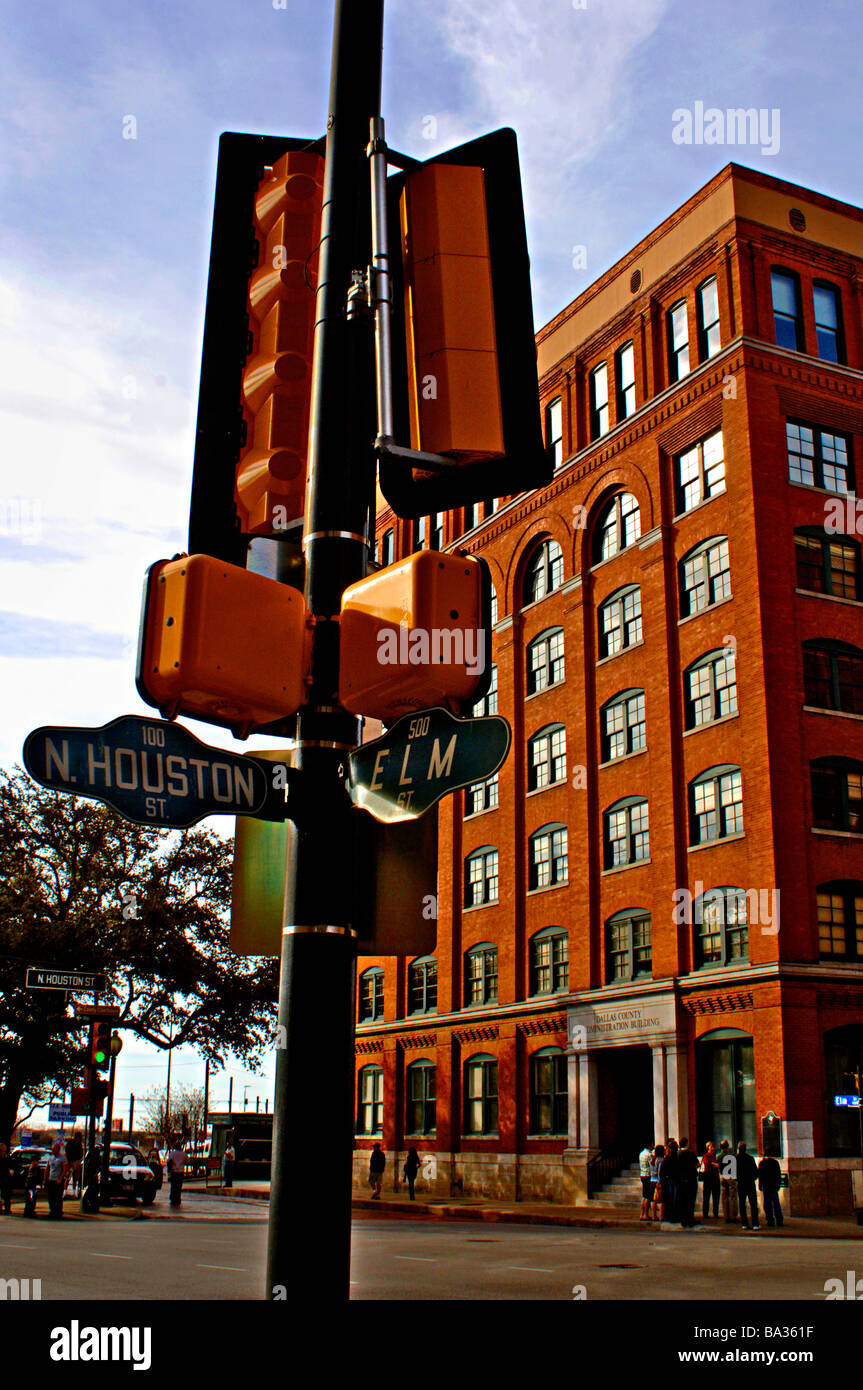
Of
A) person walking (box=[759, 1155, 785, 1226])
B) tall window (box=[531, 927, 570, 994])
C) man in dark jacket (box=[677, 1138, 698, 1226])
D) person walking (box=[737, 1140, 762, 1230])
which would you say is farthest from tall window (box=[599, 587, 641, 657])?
man in dark jacket (box=[677, 1138, 698, 1226])

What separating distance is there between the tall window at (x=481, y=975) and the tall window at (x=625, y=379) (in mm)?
17937

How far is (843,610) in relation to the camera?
111 feet

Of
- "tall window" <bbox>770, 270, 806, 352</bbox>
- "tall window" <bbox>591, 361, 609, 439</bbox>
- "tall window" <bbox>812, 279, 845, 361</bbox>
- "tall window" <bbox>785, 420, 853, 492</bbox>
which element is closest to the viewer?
"tall window" <bbox>785, 420, 853, 492</bbox>

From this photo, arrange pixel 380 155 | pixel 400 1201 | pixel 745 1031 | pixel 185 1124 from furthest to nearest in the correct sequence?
pixel 185 1124, pixel 400 1201, pixel 745 1031, pixel 380 155

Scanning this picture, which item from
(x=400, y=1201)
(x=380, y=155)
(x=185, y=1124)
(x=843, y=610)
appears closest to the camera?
(x=380, y=155)

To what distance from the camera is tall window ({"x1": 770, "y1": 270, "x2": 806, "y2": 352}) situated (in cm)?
3575

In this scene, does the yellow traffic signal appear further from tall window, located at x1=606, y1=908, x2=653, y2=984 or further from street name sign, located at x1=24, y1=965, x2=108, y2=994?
tall window, located at x1=606, y1=908, x2=653, y2=984

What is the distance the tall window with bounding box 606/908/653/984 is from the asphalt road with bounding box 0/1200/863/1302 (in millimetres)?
10060

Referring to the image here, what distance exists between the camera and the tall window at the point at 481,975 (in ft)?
141

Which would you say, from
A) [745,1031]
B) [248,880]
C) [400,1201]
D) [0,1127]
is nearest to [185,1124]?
[0,1127]

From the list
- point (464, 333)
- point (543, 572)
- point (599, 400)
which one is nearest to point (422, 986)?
point (543, 572)

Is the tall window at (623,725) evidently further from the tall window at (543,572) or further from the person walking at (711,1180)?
the person walking at (711,1180)
